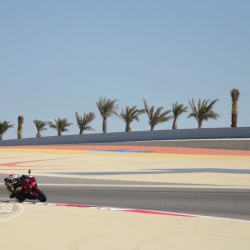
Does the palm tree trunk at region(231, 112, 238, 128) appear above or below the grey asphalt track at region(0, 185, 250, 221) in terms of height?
above

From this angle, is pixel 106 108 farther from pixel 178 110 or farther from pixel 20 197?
pixel 20 197

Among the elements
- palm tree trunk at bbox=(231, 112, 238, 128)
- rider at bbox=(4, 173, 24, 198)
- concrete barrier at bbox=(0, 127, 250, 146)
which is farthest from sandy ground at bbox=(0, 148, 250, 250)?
palm tree trunk at bbox=(231, 112, 238, 128)

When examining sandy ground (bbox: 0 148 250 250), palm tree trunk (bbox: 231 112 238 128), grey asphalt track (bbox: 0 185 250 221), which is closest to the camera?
sandy ground (bbox: 0 148 250 250)

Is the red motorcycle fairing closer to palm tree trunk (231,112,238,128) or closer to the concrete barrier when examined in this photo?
the concrete barrier

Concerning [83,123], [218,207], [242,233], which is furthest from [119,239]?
[83,123]

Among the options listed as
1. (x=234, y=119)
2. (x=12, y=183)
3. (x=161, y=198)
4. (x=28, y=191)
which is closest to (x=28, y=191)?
(x=28, y=191)

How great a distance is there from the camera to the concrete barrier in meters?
48.9

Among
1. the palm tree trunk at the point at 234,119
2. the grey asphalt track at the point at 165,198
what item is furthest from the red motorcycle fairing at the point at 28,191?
the palm tree trunk at the point at 234,119

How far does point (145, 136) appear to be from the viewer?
52.9m

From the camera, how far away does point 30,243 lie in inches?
369

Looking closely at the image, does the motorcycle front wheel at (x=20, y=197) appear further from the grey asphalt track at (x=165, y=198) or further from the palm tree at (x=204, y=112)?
the palm tree at (x=204, y=112)

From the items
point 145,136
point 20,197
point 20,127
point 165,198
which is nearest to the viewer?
point 20,197

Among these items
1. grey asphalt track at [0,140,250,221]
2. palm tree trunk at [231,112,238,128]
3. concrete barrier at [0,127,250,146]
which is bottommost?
grey asphalt track at [0,140,250,221]

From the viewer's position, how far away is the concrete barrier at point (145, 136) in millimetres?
48906
